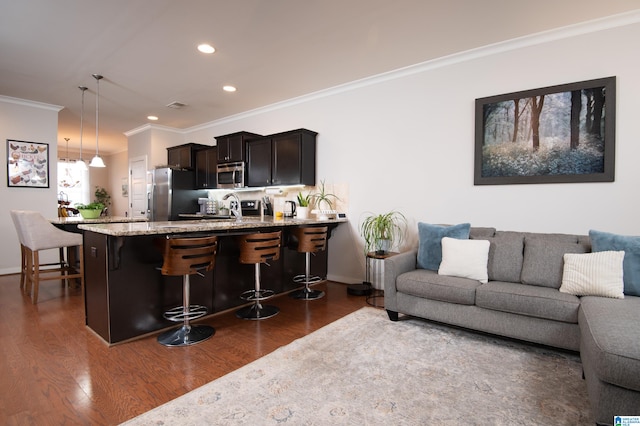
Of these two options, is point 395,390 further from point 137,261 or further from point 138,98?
point 138,98

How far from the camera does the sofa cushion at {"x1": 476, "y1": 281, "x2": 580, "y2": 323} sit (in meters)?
2.29

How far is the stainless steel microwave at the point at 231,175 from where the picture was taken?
18.1 ft

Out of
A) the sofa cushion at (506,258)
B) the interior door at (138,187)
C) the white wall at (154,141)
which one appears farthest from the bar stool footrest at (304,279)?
the interior door at (138,187)

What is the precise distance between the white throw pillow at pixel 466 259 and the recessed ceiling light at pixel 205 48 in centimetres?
314

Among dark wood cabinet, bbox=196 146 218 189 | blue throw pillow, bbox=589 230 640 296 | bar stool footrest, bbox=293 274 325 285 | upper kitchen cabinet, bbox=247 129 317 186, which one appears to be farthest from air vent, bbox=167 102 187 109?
blue throw pillow, bbox=589 230 640 296

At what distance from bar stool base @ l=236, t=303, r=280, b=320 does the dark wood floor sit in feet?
0.27

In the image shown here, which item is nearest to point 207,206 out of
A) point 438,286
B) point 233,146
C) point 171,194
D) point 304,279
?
point 171,194

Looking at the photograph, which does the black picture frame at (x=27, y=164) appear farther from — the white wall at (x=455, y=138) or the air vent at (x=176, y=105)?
the white wall at (x=455, y=138)

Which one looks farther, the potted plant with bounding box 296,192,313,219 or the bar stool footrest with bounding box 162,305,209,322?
the potted plant with bounding box 296,192,313,219

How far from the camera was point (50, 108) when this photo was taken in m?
5.49

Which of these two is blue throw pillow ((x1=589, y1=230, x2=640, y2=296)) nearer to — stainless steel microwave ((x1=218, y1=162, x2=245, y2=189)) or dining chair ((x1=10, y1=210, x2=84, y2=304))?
stainless steel microwave ((x1=218, y1=162, x2=245, y2=189))

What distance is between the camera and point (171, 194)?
607 centimetres

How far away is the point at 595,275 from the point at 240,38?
12.0 feet

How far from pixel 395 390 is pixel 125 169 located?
10.0m
